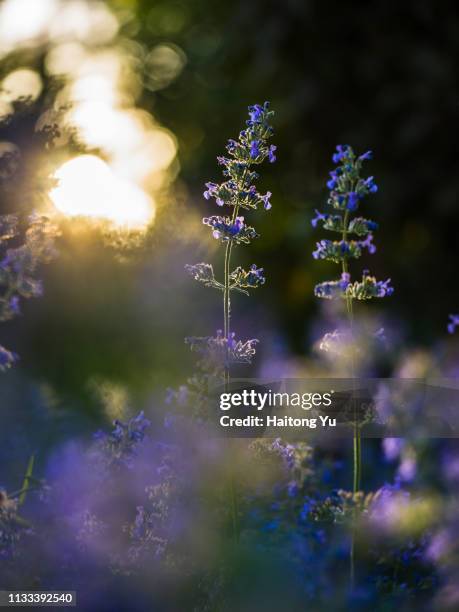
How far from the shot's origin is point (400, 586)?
166 cm

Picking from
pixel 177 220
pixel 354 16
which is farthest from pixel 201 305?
pixel 354 16

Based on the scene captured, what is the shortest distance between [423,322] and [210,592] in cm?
317

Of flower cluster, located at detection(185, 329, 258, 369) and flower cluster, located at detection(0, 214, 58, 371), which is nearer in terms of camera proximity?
flower cluster, located at detection(185, 329, 258, 369)

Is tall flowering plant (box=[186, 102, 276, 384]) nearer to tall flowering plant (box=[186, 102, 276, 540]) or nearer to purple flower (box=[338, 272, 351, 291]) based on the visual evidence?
tall flowering plant (box=[186, 102, 276, 540])

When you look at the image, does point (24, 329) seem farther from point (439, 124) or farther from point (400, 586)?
point (439, 124)

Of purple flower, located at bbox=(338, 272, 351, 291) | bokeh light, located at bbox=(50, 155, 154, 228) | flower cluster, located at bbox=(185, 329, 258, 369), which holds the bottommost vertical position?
flower cluster, located at bbox=(185, 329, 258, 369)

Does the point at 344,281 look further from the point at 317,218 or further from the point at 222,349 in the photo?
the point at 222,349

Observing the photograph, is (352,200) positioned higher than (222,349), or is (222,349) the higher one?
(352,200)

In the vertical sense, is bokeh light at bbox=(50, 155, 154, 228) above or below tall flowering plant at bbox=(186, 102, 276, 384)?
above

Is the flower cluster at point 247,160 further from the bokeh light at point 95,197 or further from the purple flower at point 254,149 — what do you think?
the bokeh light at point 95,197

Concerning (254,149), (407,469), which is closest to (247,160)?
(254,149)

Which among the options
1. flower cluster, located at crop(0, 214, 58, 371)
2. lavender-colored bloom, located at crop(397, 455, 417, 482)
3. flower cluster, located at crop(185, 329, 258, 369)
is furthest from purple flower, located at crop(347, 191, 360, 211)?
lavender-colored bloom, located at crop(397, 455, 417, 482)
